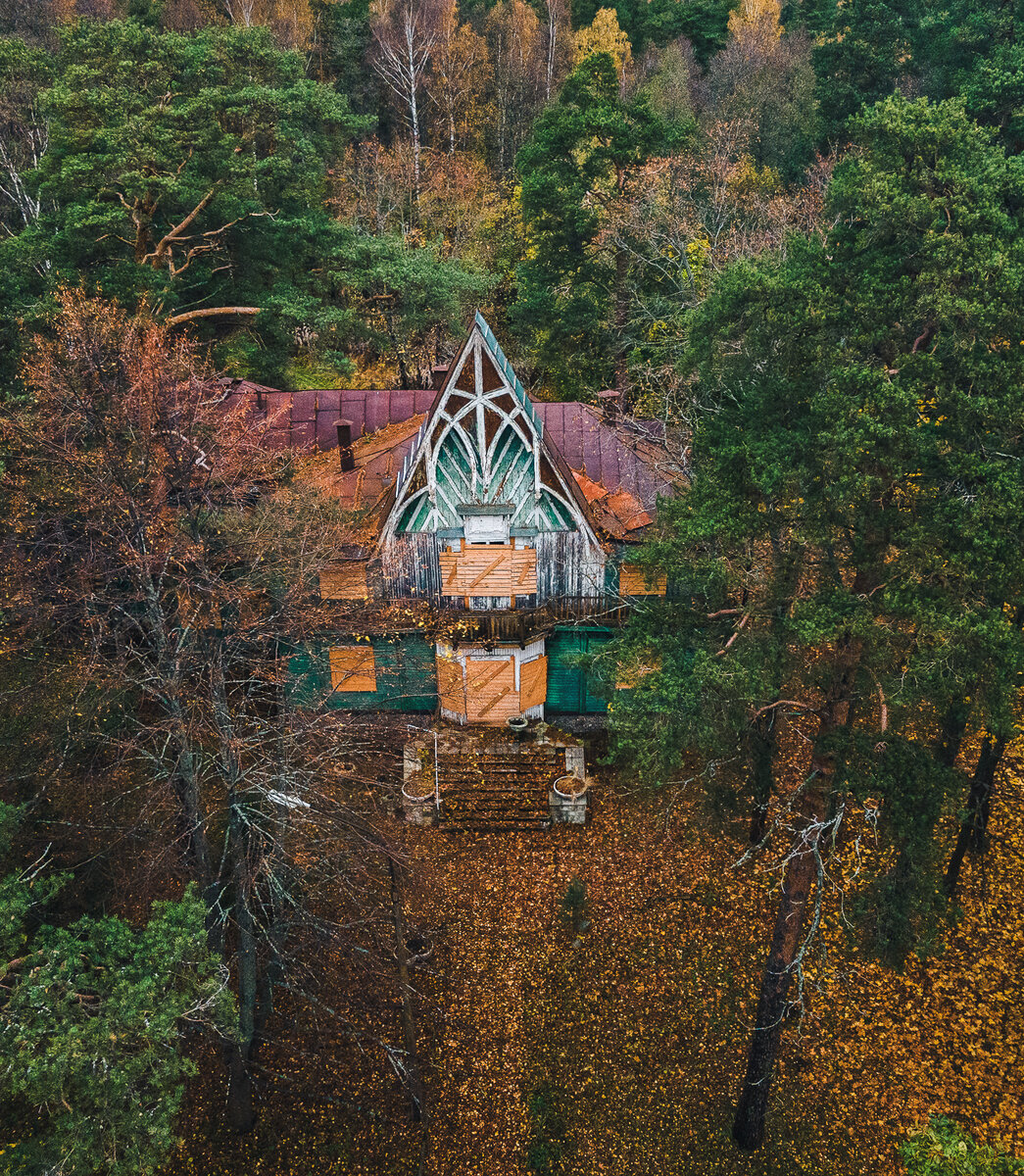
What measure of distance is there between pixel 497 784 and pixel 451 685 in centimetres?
284

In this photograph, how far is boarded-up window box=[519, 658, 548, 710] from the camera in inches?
811

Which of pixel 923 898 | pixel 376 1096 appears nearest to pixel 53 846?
pixel 376 1096

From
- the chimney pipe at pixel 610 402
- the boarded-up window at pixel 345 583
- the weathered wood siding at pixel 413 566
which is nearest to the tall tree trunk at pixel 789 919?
the weathered wood siding at pixel 413 566

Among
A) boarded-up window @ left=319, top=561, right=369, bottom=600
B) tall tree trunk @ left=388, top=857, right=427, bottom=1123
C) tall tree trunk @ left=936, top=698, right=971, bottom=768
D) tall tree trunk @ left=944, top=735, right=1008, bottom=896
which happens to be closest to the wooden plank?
boarded-up window @ left=319, top=561, right=369, bottom=600

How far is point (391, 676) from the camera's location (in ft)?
69.5

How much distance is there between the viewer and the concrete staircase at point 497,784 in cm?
1869

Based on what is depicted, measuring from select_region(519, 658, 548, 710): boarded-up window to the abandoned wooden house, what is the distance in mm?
38

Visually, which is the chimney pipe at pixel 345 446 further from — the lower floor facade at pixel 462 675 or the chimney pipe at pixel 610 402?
the chimney pipe at pixel 610 402

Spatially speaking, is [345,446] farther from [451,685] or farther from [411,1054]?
[411,1054]

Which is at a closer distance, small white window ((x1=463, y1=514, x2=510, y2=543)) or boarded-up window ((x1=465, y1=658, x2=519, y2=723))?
small white window ((x1=463, y1=514, x2=510, y2=543))

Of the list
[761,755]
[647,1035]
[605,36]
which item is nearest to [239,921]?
[647,1035]

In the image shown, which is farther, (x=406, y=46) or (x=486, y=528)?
(x=406, y=46)

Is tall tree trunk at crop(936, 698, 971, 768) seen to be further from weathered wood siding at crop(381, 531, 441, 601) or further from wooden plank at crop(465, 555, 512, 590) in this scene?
weathered wood siding at crop(381, 531, 441, 601)

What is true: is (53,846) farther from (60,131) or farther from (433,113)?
(433,113)
